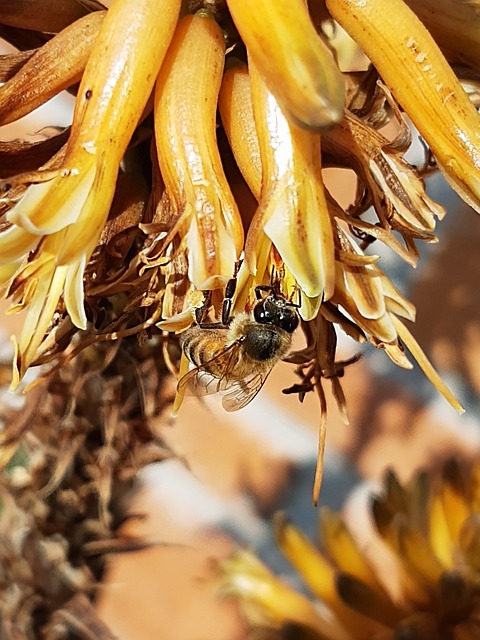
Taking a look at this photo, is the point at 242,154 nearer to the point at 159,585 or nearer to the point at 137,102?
the point at 137,102

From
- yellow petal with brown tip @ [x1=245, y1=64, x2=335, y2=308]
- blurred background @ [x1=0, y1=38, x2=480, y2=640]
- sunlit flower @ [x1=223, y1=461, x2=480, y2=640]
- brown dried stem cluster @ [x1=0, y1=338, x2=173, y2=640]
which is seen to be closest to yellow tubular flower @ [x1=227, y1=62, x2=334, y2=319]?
yellow petal with brown tip @ [x1=245, y1=64, x2=335, y2=308]

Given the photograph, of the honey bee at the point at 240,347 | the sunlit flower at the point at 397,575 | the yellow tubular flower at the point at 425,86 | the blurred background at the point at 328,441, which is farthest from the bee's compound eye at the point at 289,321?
the blurred background at the point at 328,441

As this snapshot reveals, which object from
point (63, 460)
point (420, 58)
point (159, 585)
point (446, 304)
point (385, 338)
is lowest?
point (159, 585)

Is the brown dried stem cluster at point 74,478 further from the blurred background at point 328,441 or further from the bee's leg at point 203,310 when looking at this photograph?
the blurred background at point 328,441

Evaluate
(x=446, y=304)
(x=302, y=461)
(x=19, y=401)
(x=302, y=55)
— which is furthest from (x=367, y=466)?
(x=302, y=55)

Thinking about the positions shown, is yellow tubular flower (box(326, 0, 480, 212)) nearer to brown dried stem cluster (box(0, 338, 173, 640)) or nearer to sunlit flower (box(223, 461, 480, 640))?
brown dried stem cluster (box(0, 338, 173, 640))

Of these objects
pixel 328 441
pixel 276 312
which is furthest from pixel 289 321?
pixel 328 441

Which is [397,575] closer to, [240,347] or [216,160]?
[240,347]
